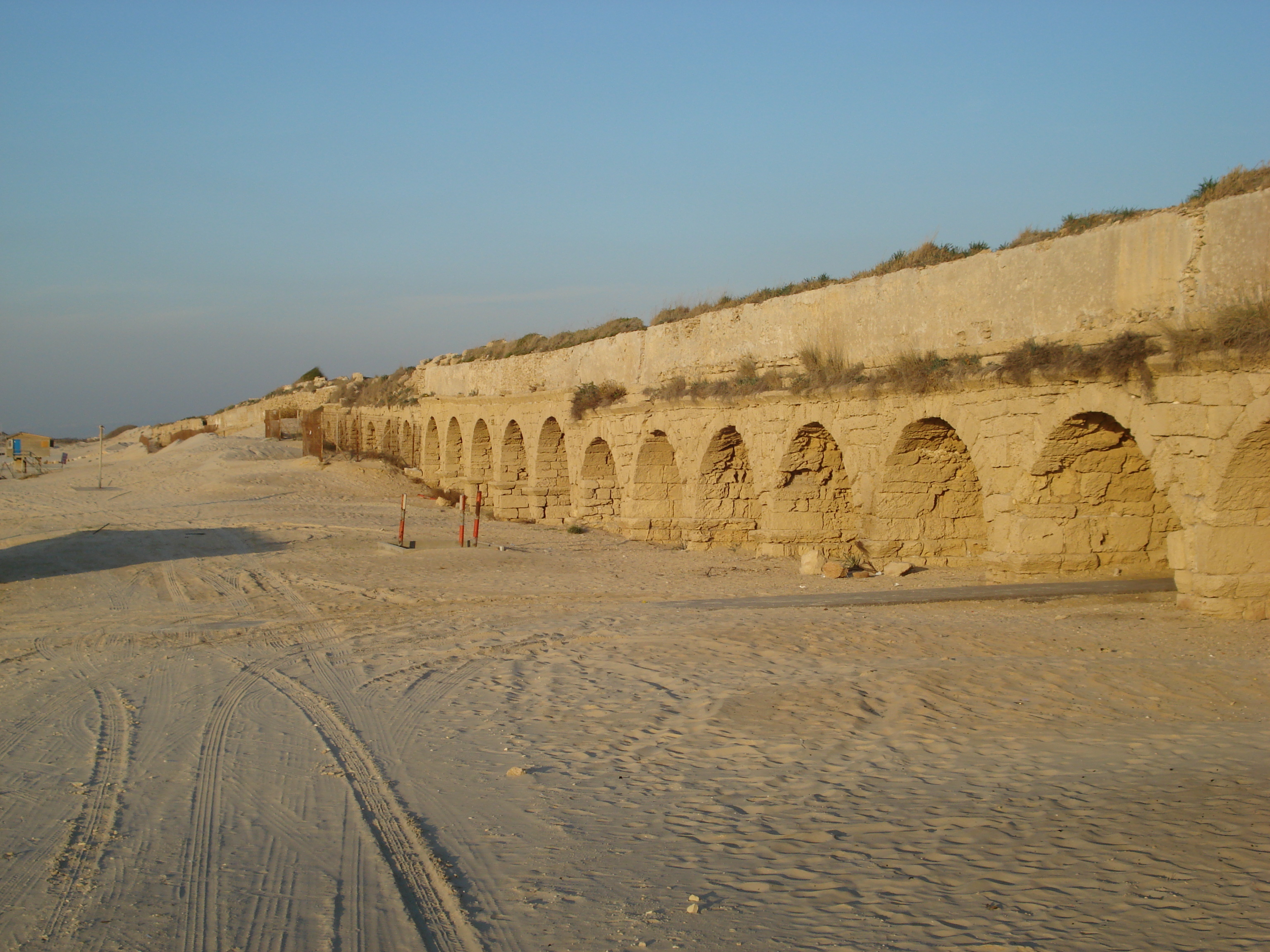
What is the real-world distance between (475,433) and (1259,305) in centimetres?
1843

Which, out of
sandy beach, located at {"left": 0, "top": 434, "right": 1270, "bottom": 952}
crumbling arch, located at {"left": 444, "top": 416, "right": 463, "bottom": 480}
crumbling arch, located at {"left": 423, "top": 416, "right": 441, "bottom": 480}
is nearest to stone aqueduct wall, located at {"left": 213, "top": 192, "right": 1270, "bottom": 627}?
sandy beach, located at {"left": 0, "top": 434, "right": 1270, "bottom": 952}

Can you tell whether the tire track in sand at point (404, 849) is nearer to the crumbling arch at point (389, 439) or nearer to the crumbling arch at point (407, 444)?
the crumbling arch at point (407, 444)

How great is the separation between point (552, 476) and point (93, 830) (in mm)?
16105

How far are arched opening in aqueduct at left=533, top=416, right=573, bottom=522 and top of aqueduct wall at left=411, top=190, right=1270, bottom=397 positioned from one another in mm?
4430

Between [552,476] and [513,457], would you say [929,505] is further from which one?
[513,457]

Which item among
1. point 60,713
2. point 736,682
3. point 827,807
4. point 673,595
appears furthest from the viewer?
point 673,595

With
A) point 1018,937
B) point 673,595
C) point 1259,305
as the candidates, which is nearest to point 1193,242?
point 1259,305

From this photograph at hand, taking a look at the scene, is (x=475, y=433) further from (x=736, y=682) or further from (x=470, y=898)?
(x=470, y=898)

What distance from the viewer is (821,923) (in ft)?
11.5

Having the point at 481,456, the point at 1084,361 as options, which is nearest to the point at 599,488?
the point at 481,456

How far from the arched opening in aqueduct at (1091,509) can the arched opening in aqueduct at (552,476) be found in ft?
38.2

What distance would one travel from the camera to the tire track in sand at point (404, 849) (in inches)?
137

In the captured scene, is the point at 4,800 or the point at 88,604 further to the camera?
the point at 88,604

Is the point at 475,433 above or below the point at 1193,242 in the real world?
below
